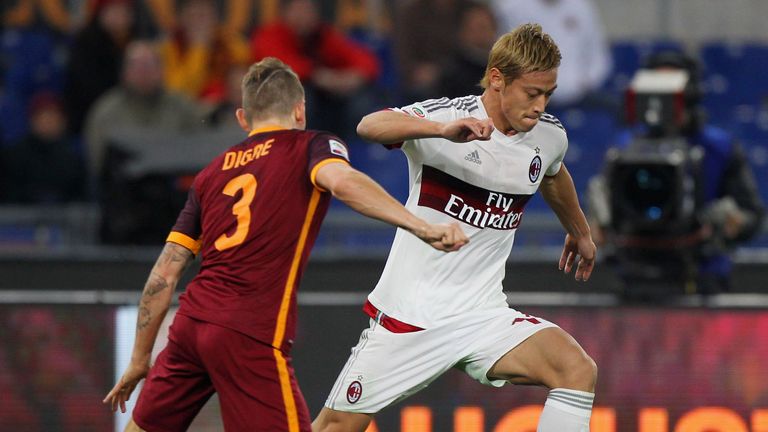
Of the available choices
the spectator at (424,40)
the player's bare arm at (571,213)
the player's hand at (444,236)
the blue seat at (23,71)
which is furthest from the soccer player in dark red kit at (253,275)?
the blue seat at (23,71)

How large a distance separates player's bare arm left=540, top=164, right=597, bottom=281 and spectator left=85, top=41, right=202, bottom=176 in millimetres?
5014

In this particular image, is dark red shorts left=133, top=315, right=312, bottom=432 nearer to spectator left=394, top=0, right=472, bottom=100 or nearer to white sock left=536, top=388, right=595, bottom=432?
white sock left=536, top=388, right=595, bottom=432

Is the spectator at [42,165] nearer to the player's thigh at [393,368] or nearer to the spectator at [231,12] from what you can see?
the spectator at [231,12]

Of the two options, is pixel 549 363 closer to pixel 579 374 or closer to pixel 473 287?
pixel 579 374

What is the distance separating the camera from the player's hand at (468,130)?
421 cm

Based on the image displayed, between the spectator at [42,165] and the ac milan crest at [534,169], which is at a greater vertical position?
the ac milan crest at [534,169]

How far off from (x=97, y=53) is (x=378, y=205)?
707 cm

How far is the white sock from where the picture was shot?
4973 mm

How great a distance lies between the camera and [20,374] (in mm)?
6543

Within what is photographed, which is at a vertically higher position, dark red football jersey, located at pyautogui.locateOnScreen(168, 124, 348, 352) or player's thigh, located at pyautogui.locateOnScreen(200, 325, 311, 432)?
dark red football jersey, located at pyautogui.locateOnScreen(168, 124, 348, 352)

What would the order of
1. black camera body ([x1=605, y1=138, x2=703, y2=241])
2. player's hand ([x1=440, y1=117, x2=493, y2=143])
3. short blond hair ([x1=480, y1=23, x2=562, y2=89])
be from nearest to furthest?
player's hand ([x1=440, y1=117, x2=493, y2=143]) → short blond hair ([x1=480, y1=23, x2=562, y2=89]) → black camera body ([x1=605, y1=138, x2=703, y2=241])

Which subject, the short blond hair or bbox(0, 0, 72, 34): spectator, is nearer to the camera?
the short blond hair

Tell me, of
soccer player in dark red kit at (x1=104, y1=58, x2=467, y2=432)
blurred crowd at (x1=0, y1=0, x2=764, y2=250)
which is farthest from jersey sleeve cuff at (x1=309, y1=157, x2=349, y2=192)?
blurred crowd at (x1=0, y1=0, x2=764, y2=250)

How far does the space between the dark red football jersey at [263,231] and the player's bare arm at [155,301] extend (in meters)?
0.11
